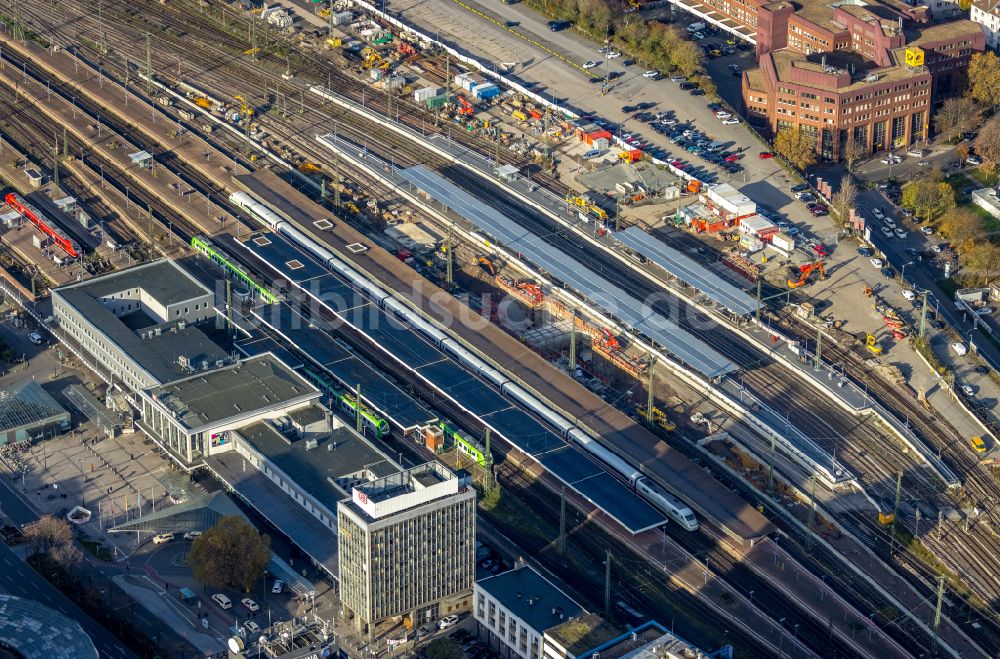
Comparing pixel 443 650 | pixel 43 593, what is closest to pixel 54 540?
pixel 43 593

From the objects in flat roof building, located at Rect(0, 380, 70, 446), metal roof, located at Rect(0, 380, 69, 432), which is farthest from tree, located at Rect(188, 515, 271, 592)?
metal roof, located at Rect(0, 380, 69, 432)

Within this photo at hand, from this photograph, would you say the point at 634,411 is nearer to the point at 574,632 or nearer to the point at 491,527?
the point at 491,527

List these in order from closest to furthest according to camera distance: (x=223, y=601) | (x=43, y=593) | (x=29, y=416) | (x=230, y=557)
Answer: (x=230, y=557) → (x=223, y=601) → (x=43, y=593) → (x=29, y=416)

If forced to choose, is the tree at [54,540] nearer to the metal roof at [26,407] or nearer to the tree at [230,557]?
the tree at [230,557]

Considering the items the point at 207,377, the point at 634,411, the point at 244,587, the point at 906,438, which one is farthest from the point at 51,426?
the point at 906,438

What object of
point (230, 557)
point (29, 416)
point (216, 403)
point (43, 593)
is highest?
point (216, 403)

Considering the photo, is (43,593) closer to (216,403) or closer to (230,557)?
(230,557)
